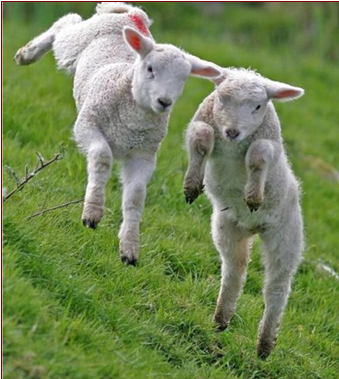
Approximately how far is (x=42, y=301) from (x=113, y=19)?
242cm

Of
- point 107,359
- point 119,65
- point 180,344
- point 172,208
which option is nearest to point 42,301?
point 107,359

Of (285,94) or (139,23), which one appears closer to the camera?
(285,94)

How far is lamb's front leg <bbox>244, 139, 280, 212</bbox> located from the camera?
7.09m

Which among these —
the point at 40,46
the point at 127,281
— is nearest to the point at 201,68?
the point at 127,281

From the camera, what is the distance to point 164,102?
22.0 ft

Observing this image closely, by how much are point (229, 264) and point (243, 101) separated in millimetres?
1409

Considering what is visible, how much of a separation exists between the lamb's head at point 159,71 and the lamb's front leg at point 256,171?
0.53 meters

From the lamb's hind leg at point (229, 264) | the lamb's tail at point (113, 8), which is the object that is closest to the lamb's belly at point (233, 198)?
the lamb's hind leg at point (229, 264)

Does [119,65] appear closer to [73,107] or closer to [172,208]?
[172,208]

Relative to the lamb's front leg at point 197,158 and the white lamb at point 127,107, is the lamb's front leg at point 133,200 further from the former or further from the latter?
the lamb's front leg at point 197,158

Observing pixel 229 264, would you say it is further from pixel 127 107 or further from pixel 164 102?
pixel 164 102

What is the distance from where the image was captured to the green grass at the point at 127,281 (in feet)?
21.4

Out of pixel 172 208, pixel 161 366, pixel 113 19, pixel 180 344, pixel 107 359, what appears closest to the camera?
pixel 107 359

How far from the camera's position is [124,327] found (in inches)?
280
